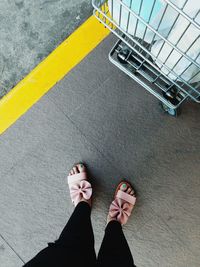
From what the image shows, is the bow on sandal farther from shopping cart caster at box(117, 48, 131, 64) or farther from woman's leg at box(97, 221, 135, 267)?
shopping cart caster at box(117, 48, 131, 64)

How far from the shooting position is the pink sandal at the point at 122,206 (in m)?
1.59

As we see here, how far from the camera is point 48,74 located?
1.69 metres

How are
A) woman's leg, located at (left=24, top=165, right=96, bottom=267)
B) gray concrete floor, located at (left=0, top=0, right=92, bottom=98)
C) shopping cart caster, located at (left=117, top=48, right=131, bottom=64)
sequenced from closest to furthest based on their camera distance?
woman's leg, located at (left=24, top=165, right=96, bottom=267) → shopping cart caster, located at (left=117, top=48, right=131, bottom=64) → gray concrete floor, located at (left=0, top=0, right=92, bottom=98)

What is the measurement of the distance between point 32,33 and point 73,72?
305 millimetres

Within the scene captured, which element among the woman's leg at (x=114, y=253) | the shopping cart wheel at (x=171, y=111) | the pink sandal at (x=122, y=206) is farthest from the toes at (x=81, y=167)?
the shopping cart wheel at (x=171, y=111)

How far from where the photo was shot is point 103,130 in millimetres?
1667

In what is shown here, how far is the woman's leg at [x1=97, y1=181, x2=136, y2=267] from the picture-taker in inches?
51.0

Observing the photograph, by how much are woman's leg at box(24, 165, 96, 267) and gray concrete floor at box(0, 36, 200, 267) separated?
24 cm

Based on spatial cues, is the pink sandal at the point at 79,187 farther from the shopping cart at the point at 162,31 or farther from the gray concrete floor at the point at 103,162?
the shopping cart at the point at 162,31

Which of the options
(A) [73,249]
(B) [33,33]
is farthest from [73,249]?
(B) [33,33]

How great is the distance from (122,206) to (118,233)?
0.18 metres

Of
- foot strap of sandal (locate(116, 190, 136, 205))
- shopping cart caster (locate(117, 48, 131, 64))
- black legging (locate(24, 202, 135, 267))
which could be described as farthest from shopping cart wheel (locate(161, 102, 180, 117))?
black legging (locate(24, 202, 135, 267))

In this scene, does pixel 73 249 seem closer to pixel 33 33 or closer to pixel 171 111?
pixel 171 111

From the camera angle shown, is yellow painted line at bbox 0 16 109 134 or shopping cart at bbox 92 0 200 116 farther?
yellow painted line at bbox 0 16 109 134
